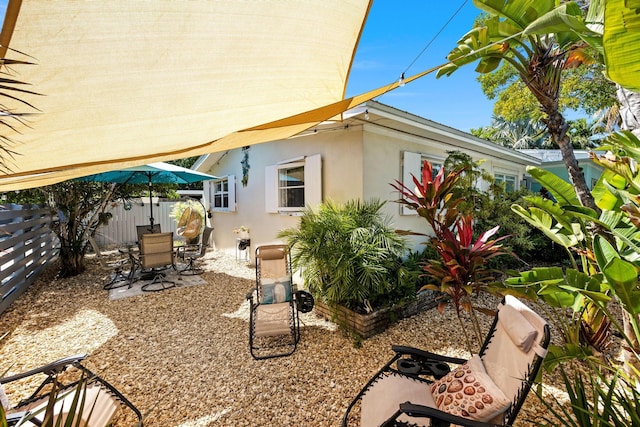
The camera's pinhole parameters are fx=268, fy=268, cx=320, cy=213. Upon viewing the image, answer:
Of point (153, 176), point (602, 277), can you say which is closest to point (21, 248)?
point (153, 176)

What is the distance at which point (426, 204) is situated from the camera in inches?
120

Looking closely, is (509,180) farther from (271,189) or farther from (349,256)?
(349,256)

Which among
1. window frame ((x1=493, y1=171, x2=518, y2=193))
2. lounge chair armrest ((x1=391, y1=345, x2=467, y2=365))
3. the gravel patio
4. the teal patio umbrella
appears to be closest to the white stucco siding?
the teal patio umbrella

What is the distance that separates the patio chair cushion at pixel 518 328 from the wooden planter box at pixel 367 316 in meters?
2.03

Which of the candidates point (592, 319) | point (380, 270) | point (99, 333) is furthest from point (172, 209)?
point (592, 319)

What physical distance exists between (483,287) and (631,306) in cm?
108

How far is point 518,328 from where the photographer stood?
6.30 feet

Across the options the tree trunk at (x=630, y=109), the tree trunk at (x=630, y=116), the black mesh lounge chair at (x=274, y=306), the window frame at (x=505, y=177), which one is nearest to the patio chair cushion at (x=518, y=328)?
the tree trunk at (x=630, y=116)

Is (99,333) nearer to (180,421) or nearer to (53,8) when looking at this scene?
(180,421)

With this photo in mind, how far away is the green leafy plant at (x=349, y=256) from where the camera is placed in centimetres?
407

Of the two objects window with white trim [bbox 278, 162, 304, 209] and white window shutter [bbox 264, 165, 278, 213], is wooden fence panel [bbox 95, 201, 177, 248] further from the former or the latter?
window with white trim [bbox 278, 162, 304, 209]

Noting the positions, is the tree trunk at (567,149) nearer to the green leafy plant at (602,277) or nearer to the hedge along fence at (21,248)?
the green leafy plant at (602,277)

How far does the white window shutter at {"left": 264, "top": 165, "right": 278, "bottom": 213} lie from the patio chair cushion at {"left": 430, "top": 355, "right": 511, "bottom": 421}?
5598mm

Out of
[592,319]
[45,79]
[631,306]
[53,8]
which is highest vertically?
[53,8]
